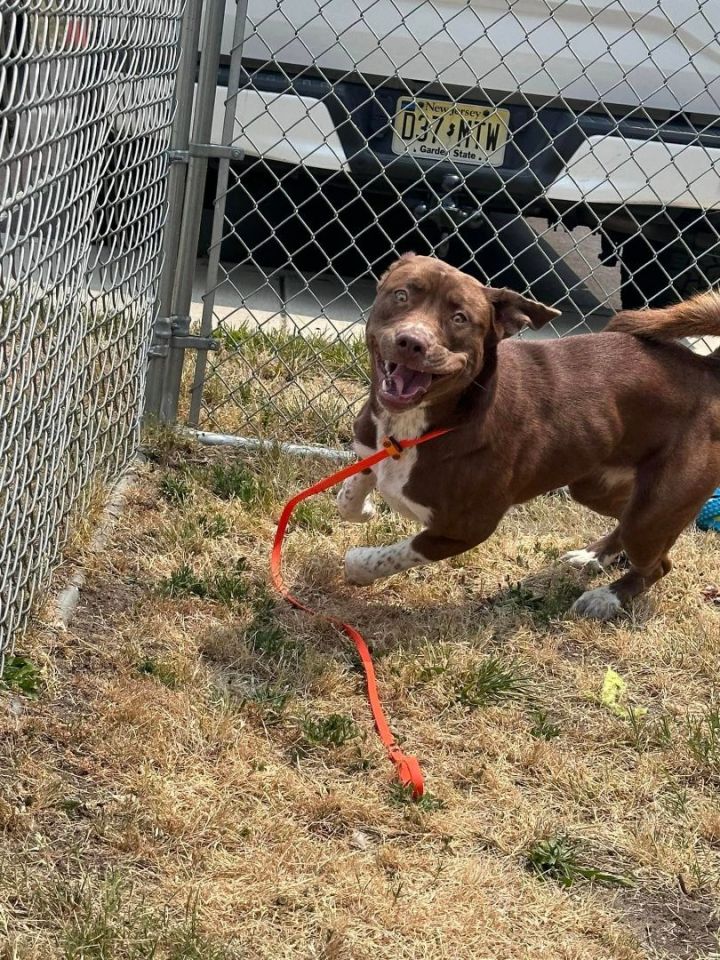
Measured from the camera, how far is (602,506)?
422 centimetres

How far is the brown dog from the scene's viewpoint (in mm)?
3410

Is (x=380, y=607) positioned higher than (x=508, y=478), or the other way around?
(x=508, y=478)

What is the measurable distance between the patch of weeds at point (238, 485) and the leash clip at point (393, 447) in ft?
2.49

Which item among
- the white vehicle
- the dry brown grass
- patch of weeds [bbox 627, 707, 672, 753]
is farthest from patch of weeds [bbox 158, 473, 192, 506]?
patch of weeds [bbox 627, 707, 672, 753]

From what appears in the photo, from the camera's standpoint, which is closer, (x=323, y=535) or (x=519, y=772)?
(x=519, y=772)

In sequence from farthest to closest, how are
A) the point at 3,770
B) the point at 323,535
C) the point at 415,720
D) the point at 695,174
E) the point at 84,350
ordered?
the point at 695,174, the point at 323,535, the point at 84,350, the point at 415,720, the point at 3,770

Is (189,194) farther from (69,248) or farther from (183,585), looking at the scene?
(183,585)

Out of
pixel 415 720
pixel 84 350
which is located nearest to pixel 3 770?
pixel 415 720

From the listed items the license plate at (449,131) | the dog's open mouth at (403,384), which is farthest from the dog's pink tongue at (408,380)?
the license plate at (449,131)

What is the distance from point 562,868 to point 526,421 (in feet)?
4.66

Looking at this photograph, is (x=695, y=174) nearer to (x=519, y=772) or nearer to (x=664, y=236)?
(x=664, y=236)

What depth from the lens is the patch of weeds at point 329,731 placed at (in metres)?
3.01

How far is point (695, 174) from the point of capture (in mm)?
5332

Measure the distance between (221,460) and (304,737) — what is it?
1693 millimetres
